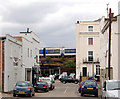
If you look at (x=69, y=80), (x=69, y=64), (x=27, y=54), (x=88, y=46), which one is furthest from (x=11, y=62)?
(x=69, y=64)

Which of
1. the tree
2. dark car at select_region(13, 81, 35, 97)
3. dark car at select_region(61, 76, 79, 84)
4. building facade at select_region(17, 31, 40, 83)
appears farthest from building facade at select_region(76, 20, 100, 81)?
dark car at select_region(13, 81, 35, 97)

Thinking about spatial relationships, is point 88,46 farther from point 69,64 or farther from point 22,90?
point 22,90

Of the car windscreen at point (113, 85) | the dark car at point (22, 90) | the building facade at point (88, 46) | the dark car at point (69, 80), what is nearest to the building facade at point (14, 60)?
the dark car at point (22, 90)

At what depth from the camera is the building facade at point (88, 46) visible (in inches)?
2299

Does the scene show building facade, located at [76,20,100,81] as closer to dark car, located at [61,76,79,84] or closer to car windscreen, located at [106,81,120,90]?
dark car, located at [61,76,79,84]

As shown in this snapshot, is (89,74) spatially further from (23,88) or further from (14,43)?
(23,88)

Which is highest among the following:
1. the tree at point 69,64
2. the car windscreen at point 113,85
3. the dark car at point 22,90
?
the car windscreen at point 113,85

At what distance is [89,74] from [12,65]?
30659 millimetres

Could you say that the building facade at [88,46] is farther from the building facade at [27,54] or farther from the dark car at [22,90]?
the dark car at [22,90]

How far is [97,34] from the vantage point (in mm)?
58312

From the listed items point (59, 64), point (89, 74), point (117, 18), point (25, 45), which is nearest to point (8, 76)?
point (25, 45)

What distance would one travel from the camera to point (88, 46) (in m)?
58.9

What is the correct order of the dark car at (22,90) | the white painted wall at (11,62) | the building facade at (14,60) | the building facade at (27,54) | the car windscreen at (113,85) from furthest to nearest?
the building facade at (27,54) < the white painted wall at (11,62) < the building facade at (14,60) < the dark car at (22,90) < the car windscreen at (113,85)

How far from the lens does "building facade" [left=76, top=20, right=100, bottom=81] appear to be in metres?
58.4
